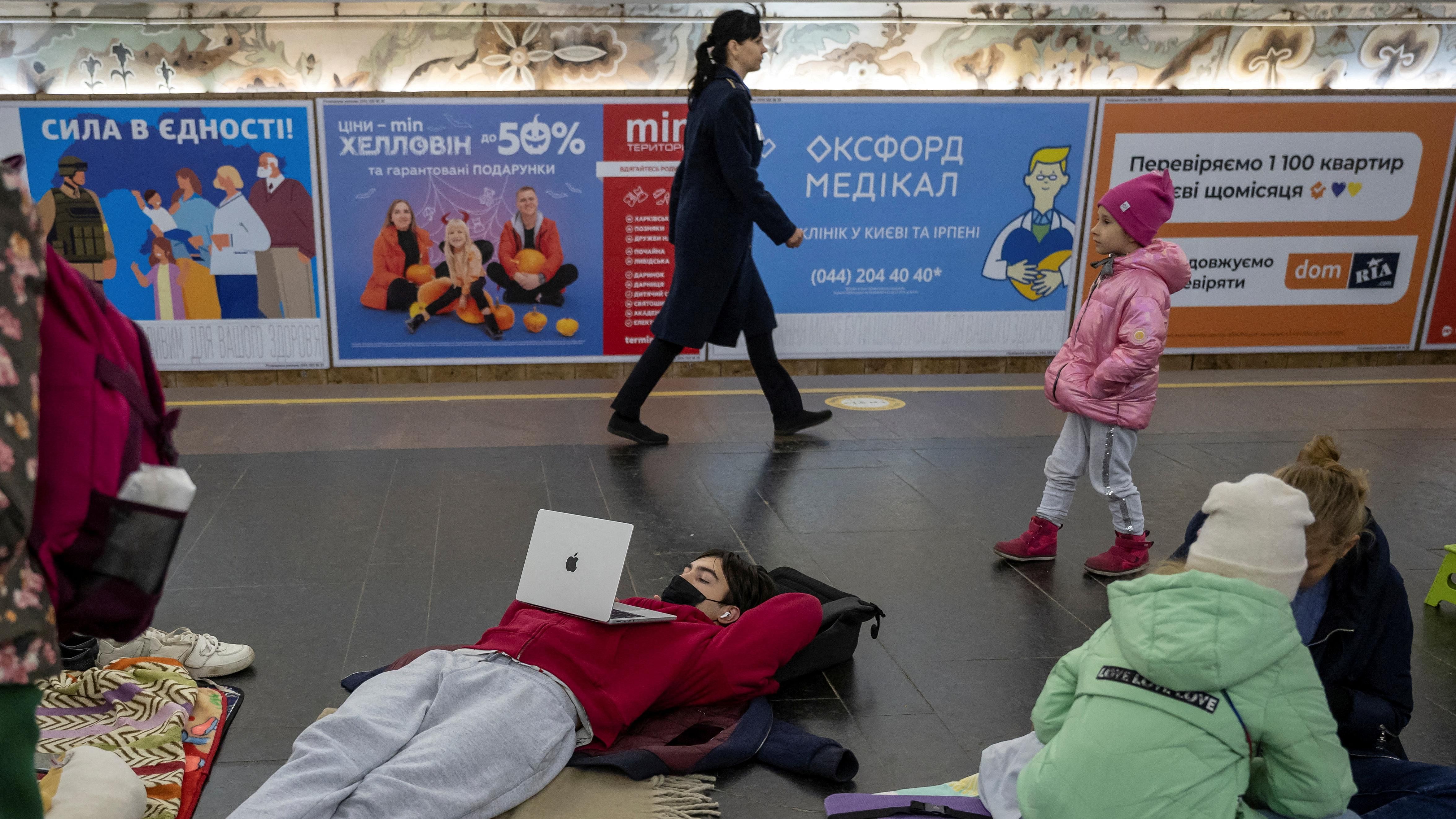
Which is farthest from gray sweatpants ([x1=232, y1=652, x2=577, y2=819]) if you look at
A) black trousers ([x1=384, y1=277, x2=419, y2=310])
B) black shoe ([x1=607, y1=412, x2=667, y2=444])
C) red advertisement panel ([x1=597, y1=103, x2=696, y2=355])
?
black trousers ([x1=384, y1=277, x2=419, y2=310])

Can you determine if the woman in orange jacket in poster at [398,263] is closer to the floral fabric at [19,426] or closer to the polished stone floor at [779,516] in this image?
the polished stone floor at [779,516]

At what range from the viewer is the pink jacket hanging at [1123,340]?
3.81 meters

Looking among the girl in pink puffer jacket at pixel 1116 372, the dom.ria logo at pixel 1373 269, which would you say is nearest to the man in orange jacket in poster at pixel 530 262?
the girl in pink puffer jacket at pixel 1116 372

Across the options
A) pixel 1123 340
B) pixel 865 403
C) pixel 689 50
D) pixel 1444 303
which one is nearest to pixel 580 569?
pixel 1123 340

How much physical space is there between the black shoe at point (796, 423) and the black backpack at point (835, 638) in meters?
2.61

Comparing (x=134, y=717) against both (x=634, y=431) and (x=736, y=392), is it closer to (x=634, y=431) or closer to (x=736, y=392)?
(x=634, y=431)

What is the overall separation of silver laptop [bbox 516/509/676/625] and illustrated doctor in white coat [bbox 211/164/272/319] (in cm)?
492

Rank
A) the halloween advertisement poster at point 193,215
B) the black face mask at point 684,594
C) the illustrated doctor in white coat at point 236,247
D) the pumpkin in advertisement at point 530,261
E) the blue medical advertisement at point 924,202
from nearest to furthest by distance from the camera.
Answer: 1. the black face mask at point 684,594
2. the halloween advertisement poster at point 193,215
3. the illustrated doctor in white coat at point 236,247
4. the pumpkin in advertisement at point 530,261
5. the blue medical advertisement at point 924,202

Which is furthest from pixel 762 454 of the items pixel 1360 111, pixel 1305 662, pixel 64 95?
pixel 1360 111

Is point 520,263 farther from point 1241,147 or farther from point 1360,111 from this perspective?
point 1360,111

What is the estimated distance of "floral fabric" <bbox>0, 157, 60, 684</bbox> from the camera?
1316 mm

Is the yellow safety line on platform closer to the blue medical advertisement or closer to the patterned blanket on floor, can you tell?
the blue medical advertisement

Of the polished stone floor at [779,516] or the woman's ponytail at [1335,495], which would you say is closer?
the woman's ponytail at [1335,495]

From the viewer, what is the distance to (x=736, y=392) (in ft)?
23.5
